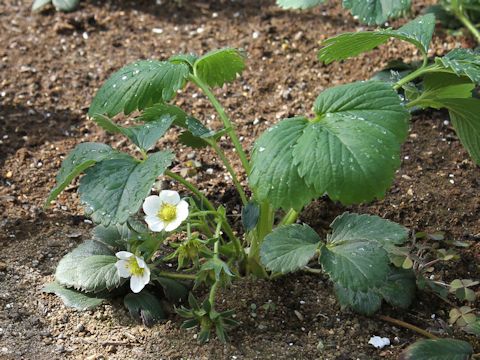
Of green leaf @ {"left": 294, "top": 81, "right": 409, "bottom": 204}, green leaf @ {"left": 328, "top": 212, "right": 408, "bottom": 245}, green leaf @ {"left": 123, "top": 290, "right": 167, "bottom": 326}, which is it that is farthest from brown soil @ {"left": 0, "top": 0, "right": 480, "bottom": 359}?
green leaf @ {"left": 294, "top": 81, "right": 409, "bottom": 204}

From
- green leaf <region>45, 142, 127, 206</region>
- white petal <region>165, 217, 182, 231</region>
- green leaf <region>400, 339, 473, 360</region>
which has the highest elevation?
green leaf <region>45, 142, 127, 206</region>

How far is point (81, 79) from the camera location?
3.14m

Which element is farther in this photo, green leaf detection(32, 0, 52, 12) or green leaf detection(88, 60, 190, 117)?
green leaf detection(32, 0, 52, 12)

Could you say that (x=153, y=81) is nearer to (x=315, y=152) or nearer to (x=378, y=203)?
(x=315, y=152)

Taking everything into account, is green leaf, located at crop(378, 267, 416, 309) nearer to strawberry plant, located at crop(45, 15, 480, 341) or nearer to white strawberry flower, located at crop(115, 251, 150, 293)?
strawberry plant, located at crop(45, 15, 480, 341)

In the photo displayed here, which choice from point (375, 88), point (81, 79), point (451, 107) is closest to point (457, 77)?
point (451, 107)

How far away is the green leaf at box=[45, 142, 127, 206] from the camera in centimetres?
195

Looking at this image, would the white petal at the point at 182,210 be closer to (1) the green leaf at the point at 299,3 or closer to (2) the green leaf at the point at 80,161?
(2) the green leaf at the point at 80,161

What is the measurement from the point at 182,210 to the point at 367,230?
45 centimetres

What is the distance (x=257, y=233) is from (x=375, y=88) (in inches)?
19.9

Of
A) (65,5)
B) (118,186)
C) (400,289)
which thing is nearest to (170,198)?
(118,186)

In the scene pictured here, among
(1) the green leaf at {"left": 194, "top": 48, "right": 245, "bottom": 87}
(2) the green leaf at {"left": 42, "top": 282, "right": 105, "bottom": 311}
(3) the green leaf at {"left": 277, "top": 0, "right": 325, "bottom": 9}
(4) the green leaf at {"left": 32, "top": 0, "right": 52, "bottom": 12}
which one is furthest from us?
(4) the green leaf at {"left": 32, "top": 0, "right": 52, "bottom": 12}

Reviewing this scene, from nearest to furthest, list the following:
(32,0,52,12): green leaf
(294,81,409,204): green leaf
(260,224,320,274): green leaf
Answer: (294,81,409,204): green leaf < (260,224,320,274): green leaf < (32,0,52,12): green leaf

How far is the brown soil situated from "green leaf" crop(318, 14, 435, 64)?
508mm
